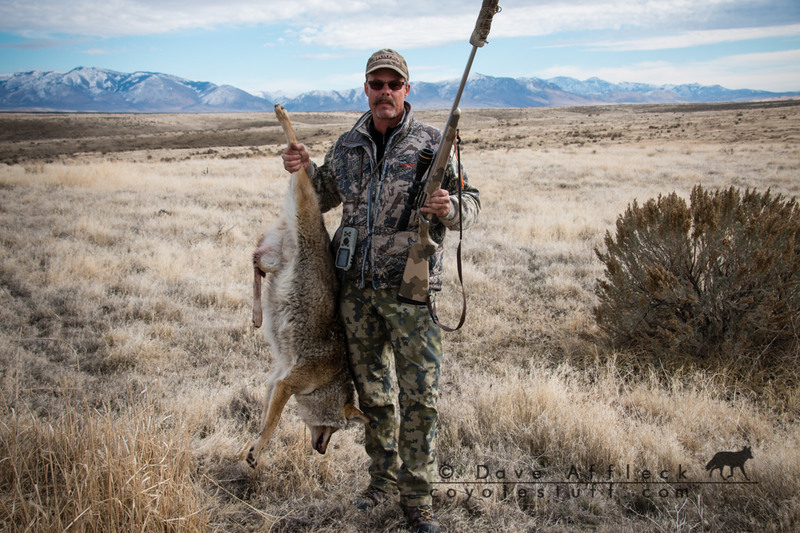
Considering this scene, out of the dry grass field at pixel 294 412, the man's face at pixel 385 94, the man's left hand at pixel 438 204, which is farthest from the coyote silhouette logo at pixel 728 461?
the man's face at pixel 385 94

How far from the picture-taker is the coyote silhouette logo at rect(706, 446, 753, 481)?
293 centimetres

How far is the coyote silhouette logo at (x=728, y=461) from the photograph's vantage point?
2.93 metres

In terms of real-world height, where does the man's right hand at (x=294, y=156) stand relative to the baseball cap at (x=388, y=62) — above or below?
below

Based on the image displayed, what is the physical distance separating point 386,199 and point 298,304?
868 millimetres

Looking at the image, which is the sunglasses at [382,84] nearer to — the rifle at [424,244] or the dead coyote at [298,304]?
the rifle at [424,244]

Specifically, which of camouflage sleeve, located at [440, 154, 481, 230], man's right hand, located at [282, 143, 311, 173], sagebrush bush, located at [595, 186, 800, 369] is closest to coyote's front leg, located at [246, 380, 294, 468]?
man's right hand, located at [282, 143, 311, 173]

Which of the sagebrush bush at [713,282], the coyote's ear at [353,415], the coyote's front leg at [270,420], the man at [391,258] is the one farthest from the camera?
the sagebrush bush at [713,282]

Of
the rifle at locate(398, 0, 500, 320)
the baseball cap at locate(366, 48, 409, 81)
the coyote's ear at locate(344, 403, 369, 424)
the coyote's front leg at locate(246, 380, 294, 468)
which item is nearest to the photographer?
the rifle at locate(398, 0, 500, 320)

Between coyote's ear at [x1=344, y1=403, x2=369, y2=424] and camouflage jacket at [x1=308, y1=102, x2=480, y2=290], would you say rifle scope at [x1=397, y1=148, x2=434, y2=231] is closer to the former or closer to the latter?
camouflage jacket at [x1=308, y1=102, x2=480, y2=290]

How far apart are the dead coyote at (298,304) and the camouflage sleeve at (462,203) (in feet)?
2.83

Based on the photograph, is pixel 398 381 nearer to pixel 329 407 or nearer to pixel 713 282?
pixel 329 407

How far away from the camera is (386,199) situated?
9.04ft

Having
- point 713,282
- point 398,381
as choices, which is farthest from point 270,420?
point 713,282

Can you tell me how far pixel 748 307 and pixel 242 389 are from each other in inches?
200
